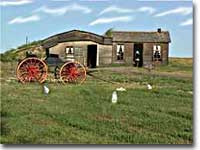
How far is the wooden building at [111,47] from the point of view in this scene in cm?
371

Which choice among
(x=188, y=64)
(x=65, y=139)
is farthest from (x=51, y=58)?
(x=188, y=64)

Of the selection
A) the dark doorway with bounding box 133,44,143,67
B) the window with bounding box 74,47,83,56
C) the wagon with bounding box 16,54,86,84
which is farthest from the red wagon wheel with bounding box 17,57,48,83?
the dark doorway with bounding box 133,44,143,67

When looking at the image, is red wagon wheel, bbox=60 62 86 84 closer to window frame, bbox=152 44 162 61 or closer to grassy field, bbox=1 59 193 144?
grassy field, bbox=1 59 193 144

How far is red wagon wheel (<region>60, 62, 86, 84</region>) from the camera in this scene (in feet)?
12.6

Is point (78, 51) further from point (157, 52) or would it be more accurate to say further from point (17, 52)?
point (157, 52)

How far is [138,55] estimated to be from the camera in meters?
3.79

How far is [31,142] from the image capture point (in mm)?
3242

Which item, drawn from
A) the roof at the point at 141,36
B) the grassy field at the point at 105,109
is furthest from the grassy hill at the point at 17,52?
the roof at the point at 141,36

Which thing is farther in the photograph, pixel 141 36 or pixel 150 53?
pixel 150 53

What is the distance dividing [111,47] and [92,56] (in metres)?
0.17

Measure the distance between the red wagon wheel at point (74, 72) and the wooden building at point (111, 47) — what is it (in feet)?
0.16

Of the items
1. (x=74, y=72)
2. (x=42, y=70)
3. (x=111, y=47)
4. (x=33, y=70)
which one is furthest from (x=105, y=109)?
(x=33, y=70)

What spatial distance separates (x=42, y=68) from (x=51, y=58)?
0.51 ft

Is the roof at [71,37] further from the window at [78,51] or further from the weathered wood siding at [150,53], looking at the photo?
the weathered wood siding at [150,53]
